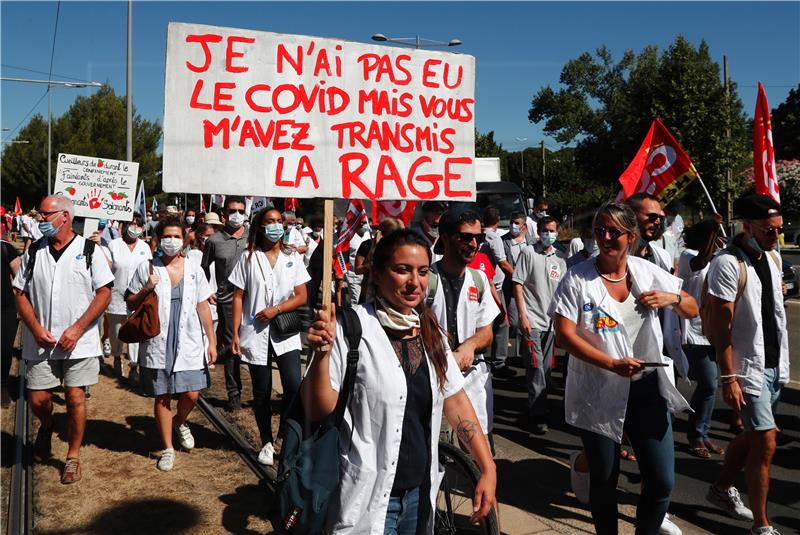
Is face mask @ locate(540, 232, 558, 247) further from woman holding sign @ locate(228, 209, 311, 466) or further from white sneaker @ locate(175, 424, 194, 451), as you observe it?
white sneaker @ locate(175, 424, 194, 451)

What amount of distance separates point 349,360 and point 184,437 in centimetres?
379

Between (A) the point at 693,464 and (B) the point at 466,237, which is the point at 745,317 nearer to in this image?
(B) the point at 466,237

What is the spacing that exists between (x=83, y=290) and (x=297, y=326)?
2601 mm

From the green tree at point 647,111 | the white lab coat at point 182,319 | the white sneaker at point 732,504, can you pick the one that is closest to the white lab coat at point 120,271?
the white lab coat at point 182,319

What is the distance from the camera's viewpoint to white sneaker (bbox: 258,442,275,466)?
5.50m

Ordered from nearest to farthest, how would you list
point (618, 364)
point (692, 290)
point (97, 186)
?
1. point (618, 364)
2. point (692, 290)
3. point (97, 186)

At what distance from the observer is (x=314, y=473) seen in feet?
8.44

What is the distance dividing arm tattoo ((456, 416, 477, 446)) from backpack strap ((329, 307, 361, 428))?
1.53 feet

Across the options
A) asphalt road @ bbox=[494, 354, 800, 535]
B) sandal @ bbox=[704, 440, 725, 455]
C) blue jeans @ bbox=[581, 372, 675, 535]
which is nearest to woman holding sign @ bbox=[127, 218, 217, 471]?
asphalt road @ bbox=[494, 354, 800, 535]

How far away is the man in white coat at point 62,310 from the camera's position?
5.23 meters

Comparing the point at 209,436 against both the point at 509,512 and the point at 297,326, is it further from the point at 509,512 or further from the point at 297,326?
the point at 297,326

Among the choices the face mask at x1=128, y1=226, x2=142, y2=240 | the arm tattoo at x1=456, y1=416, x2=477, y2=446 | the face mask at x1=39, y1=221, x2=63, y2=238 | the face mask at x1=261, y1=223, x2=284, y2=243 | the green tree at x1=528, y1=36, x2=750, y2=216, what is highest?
the green tree at x1=528, y1=36, x2=750, y2=216

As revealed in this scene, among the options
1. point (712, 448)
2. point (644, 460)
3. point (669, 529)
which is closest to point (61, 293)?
point (644, 460)

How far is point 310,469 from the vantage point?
8.45ft
